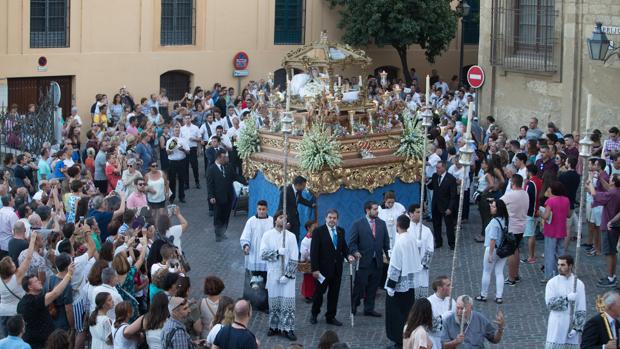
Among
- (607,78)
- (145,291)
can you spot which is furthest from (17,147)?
(607,78)

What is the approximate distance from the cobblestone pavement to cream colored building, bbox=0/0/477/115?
9.42m

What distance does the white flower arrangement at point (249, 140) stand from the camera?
19.6 meters

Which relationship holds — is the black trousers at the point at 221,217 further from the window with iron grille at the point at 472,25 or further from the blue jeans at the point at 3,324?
the window with iron grille at the point at 472,25

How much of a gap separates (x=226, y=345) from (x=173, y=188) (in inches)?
501

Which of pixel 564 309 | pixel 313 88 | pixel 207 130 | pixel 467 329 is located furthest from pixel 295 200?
pixel 207 130

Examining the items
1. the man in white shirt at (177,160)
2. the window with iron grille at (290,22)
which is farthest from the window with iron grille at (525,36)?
the man in white shirt at (177,160)

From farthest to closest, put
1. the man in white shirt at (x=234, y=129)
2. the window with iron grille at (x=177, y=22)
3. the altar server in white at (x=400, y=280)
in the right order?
the window with iron grille at (x=177, y=22)
the man in white shirt at (x=234, y=129)
the altar server in white at (x=400, y=280)

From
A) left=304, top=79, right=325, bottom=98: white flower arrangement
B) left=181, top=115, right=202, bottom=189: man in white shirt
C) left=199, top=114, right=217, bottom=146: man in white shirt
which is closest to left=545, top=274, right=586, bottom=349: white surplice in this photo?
left=304, top=79, right=325, bottom=98: white flower arrangement

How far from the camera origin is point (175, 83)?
32.5m

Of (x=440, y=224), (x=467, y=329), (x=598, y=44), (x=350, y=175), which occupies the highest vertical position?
(x=598, y=44)

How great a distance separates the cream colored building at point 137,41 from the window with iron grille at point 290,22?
30 mm

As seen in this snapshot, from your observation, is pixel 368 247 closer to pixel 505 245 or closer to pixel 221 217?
pixel 505 245

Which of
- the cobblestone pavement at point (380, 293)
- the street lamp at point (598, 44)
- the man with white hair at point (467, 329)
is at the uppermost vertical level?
the street lamp at point (598, 44)

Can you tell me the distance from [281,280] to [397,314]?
59.8 inches
